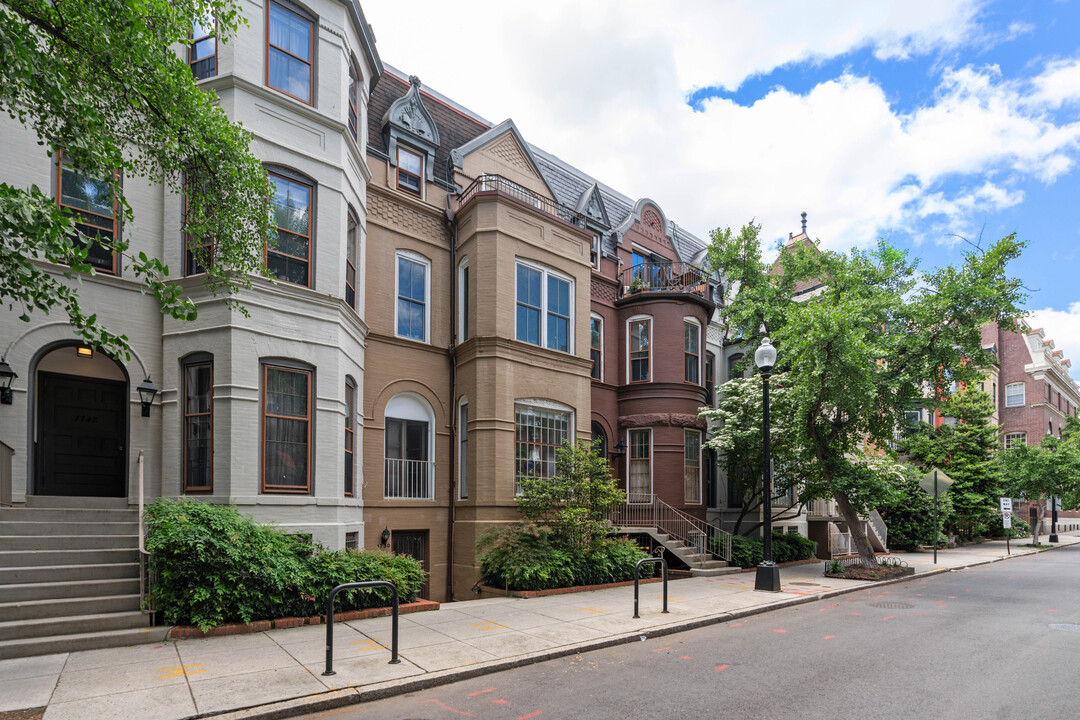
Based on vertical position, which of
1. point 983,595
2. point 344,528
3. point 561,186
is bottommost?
point 983,595

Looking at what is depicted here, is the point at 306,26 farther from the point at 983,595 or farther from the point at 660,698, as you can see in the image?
the point at 983,595

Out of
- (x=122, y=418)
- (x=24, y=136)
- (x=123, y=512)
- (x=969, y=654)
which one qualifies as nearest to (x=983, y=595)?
(x=969, y=654)

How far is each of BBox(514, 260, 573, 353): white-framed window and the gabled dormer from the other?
3458 mm

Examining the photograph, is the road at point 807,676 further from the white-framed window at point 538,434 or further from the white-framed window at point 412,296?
the white-framed window at point 412,296

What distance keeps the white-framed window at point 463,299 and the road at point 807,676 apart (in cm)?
927

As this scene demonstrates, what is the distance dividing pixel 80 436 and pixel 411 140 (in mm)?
9906

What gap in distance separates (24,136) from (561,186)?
1472 centimetres

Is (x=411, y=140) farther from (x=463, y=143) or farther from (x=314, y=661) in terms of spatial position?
(x=314, y=661)

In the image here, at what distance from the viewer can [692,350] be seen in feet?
72.6

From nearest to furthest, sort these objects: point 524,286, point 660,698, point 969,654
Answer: point 660,698, point 969,654, point 524,286

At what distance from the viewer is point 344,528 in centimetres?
1249

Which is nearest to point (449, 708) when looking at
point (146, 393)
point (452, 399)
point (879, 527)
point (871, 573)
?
point (146, 393)

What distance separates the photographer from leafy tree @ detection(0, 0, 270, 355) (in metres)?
6.67

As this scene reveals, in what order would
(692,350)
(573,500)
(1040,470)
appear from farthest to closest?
(1040,470) < (692,350) < (573,500)
